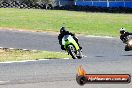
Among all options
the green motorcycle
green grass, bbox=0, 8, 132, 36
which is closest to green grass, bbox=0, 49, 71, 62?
the green motorcycle

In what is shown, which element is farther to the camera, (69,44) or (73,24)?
(73,24)

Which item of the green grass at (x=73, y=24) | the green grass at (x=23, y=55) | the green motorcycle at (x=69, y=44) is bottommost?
the green grass at (x=73, y=24)

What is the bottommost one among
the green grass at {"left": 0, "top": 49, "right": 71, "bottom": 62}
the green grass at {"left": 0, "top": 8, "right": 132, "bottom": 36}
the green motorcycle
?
the green grass at {"left": 0, "top": 8, "right": 132, "bottom": 36}

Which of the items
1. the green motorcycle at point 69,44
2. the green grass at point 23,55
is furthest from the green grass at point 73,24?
the green motorcycle at point 69,44

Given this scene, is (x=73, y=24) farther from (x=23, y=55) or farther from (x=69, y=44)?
(x=69, y=44)

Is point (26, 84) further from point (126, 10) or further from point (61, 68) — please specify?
point (126, 10)

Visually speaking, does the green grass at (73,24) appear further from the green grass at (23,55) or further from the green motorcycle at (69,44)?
the green motorcycle at (69,44)

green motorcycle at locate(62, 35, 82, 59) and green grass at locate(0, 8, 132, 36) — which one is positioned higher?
green motorcycle at locate(62, 35, 82, 59)

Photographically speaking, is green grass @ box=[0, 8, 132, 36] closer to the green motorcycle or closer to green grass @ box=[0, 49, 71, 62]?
green grass @ box=[0, 49, 71, 62]

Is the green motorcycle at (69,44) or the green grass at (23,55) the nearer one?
the green motorcycle at (69,44)

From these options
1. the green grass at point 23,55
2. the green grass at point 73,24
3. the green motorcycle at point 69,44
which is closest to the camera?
the green motorcycle at point 69,44

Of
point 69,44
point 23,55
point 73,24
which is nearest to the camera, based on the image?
point 69,44

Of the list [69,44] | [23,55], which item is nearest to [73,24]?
[23,55]

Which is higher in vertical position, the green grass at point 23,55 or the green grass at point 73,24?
the green grass at point 23,55
